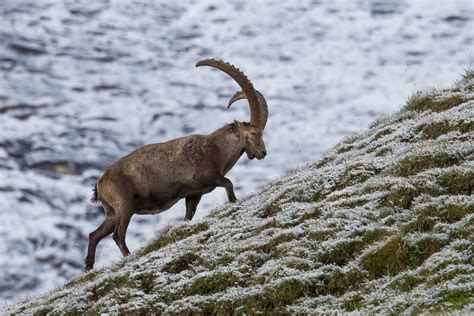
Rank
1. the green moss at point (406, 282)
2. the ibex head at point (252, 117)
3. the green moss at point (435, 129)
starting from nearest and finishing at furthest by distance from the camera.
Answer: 1. the green moss at point (406, 282)
2. the green moss at point (435, 129)
3. the ibex head at point (252, 117)

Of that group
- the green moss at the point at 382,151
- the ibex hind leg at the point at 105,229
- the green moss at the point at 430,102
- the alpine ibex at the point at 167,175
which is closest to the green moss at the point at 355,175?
the green moss at the point at 382,151

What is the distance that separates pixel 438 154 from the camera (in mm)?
17422

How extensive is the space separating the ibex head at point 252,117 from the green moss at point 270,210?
15.2ft

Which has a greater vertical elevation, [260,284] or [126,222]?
[260,284]

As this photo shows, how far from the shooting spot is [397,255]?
1445 centimetres

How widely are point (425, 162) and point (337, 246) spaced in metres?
2.90

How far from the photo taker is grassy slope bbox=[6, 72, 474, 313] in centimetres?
1384

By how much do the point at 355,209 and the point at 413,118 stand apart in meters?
5.84

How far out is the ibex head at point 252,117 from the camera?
2362cm

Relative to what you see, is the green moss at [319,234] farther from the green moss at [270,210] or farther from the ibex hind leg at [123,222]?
the ibex hind leg at [123,222]

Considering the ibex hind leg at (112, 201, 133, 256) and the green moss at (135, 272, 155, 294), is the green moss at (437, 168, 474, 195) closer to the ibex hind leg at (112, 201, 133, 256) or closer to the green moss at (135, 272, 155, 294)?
the green moss at (135, 272, 155, 294)

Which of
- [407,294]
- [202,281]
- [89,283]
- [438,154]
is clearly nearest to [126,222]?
[89,283]

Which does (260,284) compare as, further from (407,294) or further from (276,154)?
(276,154)

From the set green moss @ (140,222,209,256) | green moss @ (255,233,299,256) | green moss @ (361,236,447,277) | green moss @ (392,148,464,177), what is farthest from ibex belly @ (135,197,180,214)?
green moss @ (361,236,447,277)
